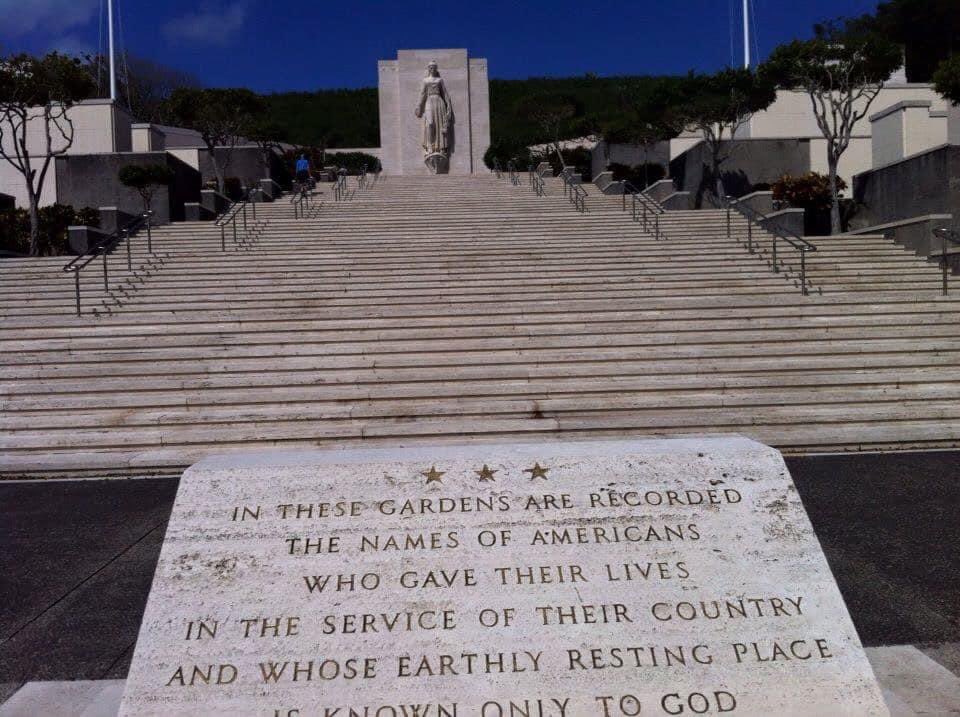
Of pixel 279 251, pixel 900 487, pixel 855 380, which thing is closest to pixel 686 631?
pixel 900 487

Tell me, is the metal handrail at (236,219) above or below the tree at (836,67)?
below

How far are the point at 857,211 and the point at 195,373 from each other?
16.0 metres

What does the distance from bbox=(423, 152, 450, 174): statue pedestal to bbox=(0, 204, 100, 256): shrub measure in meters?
16.6

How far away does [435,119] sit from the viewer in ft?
112

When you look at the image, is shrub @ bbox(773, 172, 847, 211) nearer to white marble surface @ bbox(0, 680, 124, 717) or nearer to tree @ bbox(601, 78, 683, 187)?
tree @ bbox(601, 78, 683, 187)

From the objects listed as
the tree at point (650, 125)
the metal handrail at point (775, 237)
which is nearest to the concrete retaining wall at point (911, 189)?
the metal handrail at point (775, 237)

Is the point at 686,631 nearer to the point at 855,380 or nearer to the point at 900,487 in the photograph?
the point at 900,487

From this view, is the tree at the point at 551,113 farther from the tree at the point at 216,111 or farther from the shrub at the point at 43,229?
the shrub at the point at 43,229

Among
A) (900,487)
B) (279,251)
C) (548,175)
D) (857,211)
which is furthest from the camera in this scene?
(548,175)

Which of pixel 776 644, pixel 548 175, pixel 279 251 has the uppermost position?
pixel 548 175

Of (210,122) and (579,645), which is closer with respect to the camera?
(579,645)

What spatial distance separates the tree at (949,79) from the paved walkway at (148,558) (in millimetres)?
11137

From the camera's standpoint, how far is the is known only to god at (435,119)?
34.2m

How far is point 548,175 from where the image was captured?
29.7m
